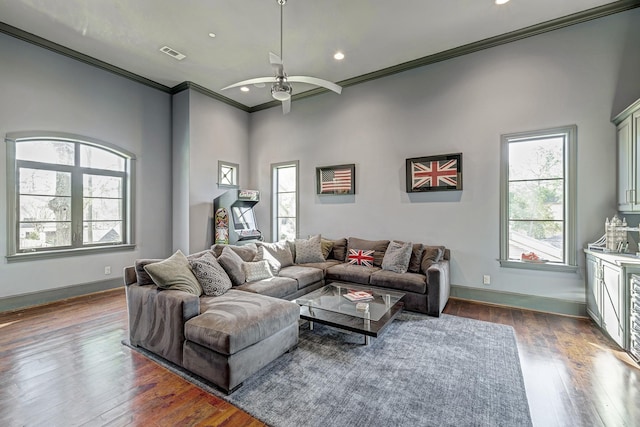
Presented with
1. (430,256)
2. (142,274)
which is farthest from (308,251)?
(142,274)

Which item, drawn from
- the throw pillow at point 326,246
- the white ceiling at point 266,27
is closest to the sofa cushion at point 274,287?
the throw pillow at point 326,246

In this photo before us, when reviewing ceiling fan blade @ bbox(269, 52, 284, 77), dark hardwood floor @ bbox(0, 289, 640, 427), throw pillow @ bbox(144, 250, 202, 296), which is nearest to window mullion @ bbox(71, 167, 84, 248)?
dark hardwood floor @ bbox(0, 289, 640, 427)

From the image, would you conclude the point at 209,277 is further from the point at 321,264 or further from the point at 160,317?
the point at 321,264

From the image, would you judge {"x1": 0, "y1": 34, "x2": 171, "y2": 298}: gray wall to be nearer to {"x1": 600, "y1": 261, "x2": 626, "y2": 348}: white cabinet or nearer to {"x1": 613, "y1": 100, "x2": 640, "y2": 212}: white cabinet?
{"x1": 600, "y1": 261, "x2": 626, "y2": 348}: white cabinet

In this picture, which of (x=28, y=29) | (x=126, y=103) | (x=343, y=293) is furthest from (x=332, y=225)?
(x=28, y=29)

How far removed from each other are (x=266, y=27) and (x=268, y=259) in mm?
3245

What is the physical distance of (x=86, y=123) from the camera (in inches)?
180

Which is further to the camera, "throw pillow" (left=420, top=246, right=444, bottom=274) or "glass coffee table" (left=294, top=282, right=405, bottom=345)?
"throw pillow" (left=420, top=246, right=444, bottom=274)

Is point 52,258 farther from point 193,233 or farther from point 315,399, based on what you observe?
point 315,399

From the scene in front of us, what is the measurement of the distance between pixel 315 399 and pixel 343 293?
5.11 feet

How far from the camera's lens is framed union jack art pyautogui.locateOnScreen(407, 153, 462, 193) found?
436 centimetres

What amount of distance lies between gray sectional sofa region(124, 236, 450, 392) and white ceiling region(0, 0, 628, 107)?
3.05m

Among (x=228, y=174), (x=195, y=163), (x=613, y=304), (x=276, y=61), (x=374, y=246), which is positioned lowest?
(x=613, y=304)

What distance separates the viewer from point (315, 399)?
2045 mm
